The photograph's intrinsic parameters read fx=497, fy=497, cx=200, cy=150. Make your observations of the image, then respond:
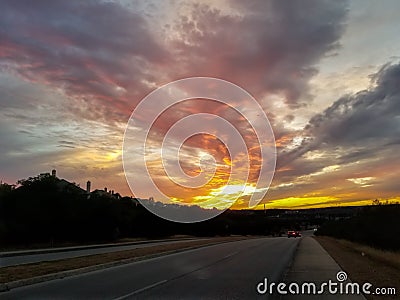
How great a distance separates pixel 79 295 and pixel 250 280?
5.90 meters

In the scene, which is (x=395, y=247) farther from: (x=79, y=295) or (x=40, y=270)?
(x=79, y=295)

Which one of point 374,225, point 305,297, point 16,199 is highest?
point 16,199

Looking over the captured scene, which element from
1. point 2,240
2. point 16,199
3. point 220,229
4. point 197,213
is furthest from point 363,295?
point 220,229

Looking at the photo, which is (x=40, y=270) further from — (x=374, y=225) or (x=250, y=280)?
(x=374, y=225)

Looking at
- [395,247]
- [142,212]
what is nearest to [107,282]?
[395,247]

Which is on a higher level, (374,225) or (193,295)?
(374,225)

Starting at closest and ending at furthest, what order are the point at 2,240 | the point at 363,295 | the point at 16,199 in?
the point at 363,295, the point at 2,240, the point at 16,199

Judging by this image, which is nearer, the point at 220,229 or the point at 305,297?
the point at 305,297

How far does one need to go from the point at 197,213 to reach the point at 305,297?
8332 centimetres

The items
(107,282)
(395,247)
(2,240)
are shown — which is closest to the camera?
(107,282)

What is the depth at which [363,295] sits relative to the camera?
12.2m

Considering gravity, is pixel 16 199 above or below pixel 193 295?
above

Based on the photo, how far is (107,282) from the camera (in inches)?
616

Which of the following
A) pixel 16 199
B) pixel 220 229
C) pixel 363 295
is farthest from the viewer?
pixel 220 229
